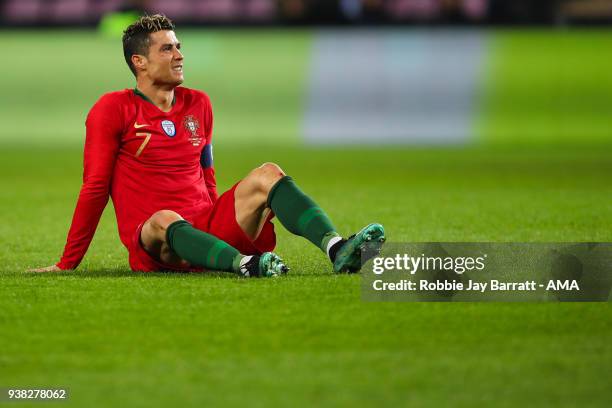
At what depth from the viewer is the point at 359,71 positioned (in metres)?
18.7

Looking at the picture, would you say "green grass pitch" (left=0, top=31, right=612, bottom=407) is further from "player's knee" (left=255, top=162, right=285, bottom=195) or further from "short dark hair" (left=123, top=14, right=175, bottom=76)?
"short dark hair" (left=123, top=14, right=175, bottom=76)

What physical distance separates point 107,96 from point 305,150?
35.7ft

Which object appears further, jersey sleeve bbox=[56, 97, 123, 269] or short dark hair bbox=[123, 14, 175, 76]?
short dark hair bbox=[123, 14, 175, 76]

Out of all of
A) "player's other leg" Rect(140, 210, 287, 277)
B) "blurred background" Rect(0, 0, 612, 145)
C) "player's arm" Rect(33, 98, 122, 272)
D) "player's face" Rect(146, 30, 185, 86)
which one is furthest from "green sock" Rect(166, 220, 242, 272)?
"blurred background" Rect(0, 0, 612, 145)

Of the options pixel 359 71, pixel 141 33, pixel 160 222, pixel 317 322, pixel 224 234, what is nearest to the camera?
pixel 317 322

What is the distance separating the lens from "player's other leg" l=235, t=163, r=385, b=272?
5.93 metres

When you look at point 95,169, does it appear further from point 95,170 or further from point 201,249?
point 201,249

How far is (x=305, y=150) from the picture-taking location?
1716cm

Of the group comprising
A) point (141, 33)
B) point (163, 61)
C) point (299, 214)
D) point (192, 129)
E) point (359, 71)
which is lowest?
point (359, 71)

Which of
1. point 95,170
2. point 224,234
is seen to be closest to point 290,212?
point 224,234

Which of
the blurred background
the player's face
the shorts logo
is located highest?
the player's face

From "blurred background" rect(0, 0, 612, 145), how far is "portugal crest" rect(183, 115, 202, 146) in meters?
11.6

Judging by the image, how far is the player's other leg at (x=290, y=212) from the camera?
593 cm

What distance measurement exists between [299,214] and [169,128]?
0.91 m
